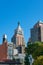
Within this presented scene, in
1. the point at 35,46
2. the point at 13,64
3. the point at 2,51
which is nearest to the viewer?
the point at 35,46

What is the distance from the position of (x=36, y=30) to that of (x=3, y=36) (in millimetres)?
62263

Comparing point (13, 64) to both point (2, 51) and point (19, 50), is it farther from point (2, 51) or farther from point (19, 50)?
point (19, 50)

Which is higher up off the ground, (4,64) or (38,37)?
(38,37)

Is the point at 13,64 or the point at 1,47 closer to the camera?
the point at 13,64

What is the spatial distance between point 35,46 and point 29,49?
2.05 metres

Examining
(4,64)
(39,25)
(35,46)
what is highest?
(39,25)

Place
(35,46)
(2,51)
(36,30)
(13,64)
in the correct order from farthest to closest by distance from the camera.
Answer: (36,30)
(2,51)
(13,64)
(35,46)

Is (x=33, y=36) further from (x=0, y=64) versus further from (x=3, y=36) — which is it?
(x=0, y=64)

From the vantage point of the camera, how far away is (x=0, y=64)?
3041 inches

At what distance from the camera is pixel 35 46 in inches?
2606

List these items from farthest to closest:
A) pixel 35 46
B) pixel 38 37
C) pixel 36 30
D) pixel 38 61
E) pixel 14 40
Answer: pixel 14 40, pixel 36 30, pixel 38 37, pixel 35 46, pixel 38 61

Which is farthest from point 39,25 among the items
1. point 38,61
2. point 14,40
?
point 38,61

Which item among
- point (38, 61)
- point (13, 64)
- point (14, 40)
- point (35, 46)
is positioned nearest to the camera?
point (38, 61)

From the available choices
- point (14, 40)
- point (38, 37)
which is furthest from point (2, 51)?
point (14, 40)
